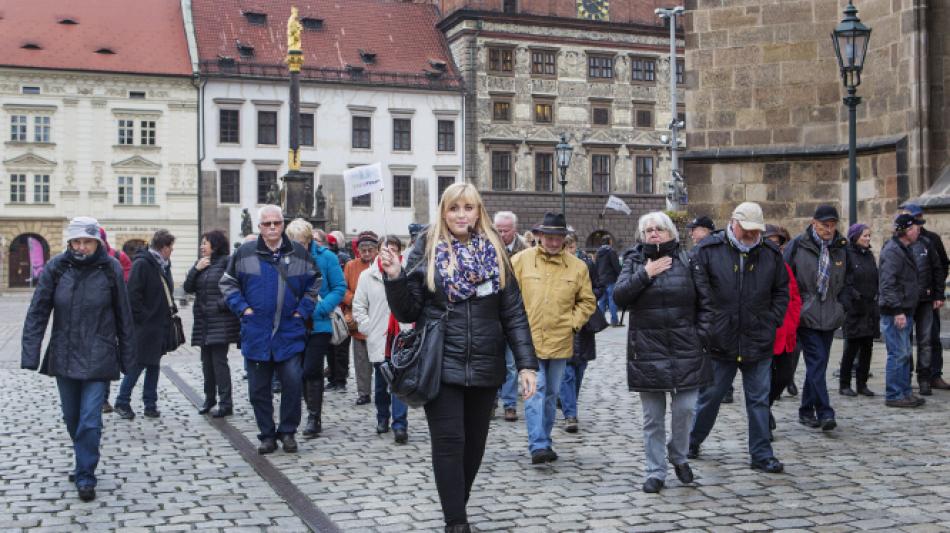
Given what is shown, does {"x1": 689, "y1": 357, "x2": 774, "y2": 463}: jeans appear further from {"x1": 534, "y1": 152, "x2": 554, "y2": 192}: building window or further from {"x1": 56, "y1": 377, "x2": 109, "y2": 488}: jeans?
{"x1": 534, "y1": 152, "x2": 554, "y2": 192}: building window

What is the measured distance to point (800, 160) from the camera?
15.9 meters

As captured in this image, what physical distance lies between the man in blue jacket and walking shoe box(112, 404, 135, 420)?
2.36 m

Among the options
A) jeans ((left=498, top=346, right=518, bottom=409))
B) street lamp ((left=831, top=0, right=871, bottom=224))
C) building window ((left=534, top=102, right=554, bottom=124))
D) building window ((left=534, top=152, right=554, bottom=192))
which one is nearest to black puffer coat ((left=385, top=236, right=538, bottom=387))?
jeans ((left=498, top=346, right=518, bottom=409))

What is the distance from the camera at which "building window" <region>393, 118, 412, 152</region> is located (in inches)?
1969

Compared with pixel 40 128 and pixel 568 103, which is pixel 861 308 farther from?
pixel 568 103

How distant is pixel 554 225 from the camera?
7.81 m

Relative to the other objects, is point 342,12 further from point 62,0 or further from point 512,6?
point 62,0

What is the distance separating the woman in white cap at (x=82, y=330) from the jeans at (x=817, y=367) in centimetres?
518

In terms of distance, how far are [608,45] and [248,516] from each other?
161 ft

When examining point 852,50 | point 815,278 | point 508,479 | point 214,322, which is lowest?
point 508,479

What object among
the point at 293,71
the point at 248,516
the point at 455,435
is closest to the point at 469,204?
the point at 455,435

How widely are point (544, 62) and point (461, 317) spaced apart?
47.5 metres

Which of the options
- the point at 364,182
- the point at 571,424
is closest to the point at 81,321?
the point at 571,424

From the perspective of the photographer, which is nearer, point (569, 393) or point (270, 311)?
point (270, 311)
